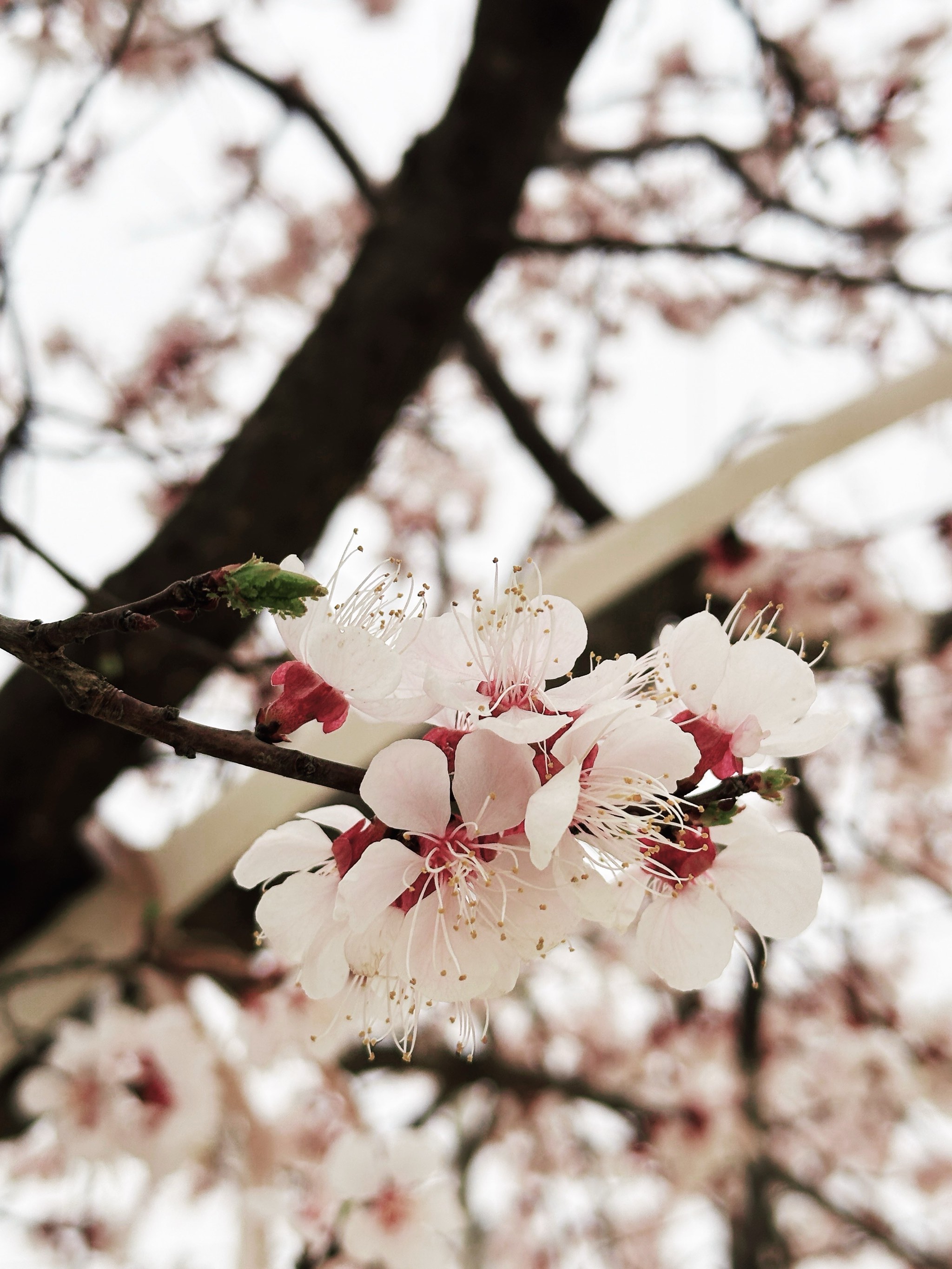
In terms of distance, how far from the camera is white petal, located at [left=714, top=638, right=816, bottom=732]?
409 mm

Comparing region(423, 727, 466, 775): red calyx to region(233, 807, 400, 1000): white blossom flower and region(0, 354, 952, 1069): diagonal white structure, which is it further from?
region(0, 354, 952, 1069): diagonal white structure

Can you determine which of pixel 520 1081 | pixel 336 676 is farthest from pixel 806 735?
pixel 520 1081

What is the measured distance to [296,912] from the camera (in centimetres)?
42

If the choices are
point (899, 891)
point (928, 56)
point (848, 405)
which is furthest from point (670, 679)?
point (899, 891)

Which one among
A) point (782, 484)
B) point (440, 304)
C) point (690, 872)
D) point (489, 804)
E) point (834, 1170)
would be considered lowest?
point (834, 1170)

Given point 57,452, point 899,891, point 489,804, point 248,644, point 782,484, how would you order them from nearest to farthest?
point 489,804, point 57,452, point 782,484, point 248,644, point 899,891

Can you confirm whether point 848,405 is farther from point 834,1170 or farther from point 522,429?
point 834,1170

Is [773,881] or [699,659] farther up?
[699,659]

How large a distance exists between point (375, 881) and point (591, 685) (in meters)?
0.14

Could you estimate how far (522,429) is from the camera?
1.86 metres

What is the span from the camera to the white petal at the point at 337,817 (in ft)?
1.48

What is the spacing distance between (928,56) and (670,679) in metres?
2.09

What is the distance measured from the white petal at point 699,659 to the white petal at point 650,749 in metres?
0.04

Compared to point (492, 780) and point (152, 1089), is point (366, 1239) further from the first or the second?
point (492, 780)
